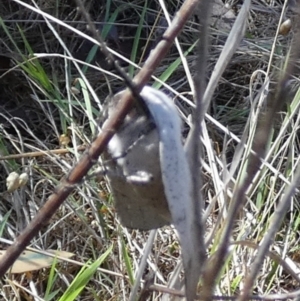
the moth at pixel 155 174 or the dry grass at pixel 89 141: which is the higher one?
the moth at pixel 155 174

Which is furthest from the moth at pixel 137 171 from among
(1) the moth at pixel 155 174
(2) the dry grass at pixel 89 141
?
(2) the dry grass at pixel 89 141

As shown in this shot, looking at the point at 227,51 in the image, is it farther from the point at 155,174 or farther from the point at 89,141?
the point at 89,141

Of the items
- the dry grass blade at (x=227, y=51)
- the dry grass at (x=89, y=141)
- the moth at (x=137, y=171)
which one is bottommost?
the dry grass at (x=89, y=141)

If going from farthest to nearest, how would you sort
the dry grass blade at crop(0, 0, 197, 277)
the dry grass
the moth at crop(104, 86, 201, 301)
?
1. the dry grass
2. the dry grass blade at crop(0, 0, 197, 277)
3. the moth at crop(104, 86, 201, 301)

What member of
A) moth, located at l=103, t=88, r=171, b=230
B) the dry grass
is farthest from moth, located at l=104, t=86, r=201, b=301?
the dry grass

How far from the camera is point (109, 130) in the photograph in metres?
0.73

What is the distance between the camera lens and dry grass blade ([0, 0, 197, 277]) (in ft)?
2.35

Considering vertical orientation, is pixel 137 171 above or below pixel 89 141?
above

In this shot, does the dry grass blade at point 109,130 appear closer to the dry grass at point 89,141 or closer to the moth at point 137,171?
the moth at point 137,171

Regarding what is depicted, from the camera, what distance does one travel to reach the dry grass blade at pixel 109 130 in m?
0.72

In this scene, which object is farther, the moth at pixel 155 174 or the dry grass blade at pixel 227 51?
the dry grass blade at pixel 227 51

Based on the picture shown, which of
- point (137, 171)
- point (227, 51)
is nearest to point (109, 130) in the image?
point (137, 171)

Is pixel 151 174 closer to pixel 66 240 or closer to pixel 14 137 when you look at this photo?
pixel 66 240

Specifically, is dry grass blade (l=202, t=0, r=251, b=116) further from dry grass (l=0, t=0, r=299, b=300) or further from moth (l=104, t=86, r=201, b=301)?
dry grass (l=0, t=0, r=299, b=300)
